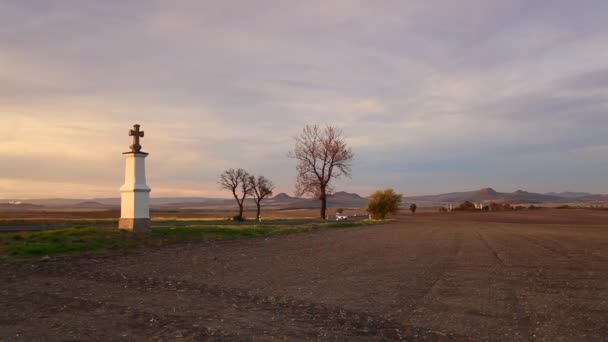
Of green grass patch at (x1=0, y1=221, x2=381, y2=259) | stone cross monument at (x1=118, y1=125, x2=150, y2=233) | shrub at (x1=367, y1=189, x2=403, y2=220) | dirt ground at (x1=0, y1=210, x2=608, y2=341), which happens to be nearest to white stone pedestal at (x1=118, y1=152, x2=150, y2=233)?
stone cross monument at (x1=118, y1=125, x2=150, y2=233)

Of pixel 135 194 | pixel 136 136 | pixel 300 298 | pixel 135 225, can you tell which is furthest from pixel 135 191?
pixel 300 298

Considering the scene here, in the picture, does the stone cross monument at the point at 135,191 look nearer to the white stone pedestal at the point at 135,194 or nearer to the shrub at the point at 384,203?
the white stone pedestal at the point at 135,194

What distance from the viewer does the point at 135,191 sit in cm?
2072

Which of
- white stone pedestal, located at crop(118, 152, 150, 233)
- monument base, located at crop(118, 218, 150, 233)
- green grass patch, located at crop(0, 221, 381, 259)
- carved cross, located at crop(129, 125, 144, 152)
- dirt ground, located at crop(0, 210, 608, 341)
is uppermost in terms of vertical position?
carved cross, located at crop(129, 125, 144, 152)

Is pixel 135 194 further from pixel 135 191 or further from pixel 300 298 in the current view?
pixel 300 298

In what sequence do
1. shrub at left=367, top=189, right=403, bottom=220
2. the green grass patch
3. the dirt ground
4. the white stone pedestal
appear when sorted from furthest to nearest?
shrub at left=367, top=189, right=403, bottom=220 < the white stone pedestal < the green grass patch < the dirt ground

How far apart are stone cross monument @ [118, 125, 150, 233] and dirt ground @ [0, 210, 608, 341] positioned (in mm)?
3637

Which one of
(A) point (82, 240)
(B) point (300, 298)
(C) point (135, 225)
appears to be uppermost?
(C) point (135, 225)

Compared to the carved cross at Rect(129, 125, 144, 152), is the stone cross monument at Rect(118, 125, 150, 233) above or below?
below

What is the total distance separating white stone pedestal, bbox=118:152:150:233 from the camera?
20.8m

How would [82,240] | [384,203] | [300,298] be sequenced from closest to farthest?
[300,298]
[82,240]
[384,203]

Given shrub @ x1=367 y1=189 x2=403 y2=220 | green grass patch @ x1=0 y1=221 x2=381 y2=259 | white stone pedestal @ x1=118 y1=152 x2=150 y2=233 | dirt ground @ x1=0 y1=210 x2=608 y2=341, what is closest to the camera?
dirt ground @ x1=0 y1=210 x2=608 y2=341

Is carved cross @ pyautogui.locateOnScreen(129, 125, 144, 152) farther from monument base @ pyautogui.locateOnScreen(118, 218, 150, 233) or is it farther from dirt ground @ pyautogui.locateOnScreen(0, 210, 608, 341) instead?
dirt ground @ pyautogui.locateOnScreen(0, 210, 608, 341)

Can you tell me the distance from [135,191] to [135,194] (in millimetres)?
145
